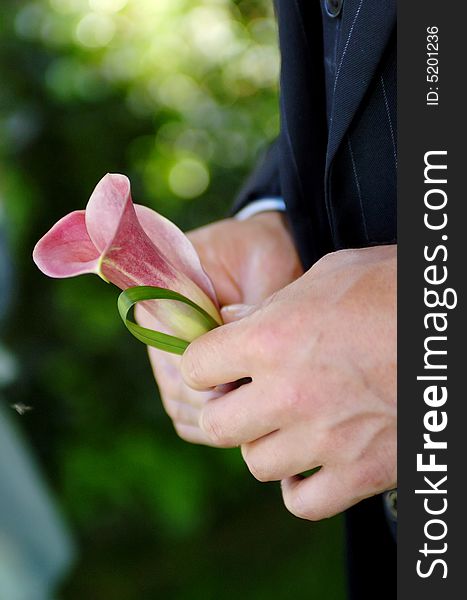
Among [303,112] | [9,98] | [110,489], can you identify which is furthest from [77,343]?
[303,112]

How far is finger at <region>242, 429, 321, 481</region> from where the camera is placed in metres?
0.53

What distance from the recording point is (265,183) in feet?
3.00

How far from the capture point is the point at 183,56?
1.83 metres

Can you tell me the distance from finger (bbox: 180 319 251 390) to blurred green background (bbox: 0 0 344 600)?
1.02 m

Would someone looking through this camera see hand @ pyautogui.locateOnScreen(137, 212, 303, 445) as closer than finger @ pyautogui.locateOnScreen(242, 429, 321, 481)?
No

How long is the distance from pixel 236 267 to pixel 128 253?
0.96ft

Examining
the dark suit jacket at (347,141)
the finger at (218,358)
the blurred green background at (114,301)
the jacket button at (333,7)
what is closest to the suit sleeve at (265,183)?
the dark suit jacket at (347,141)

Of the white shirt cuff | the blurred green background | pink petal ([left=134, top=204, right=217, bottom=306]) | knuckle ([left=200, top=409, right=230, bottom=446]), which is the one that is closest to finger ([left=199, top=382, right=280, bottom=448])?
knuckle ([left=200, top=409, right=230, bottom=446])

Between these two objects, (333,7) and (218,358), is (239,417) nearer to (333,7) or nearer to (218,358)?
(218,358)

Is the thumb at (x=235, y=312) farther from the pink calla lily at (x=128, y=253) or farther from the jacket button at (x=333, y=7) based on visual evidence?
the jacket button at (x=333, y=7)

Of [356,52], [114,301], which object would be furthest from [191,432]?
[114,301]

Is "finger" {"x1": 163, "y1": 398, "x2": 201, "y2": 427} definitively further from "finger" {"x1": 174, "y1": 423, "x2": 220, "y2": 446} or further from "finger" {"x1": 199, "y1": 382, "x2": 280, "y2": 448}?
"finger" {"x1": 199, "y1": 382, "x2": 280, "y2": 448}

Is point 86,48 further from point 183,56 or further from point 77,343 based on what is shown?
point 77,343

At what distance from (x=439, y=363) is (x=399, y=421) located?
45 mm
